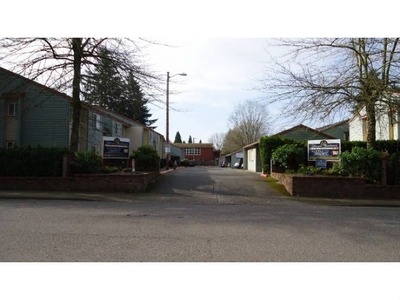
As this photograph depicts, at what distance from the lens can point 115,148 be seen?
729 inches

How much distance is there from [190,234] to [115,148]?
1234 cm

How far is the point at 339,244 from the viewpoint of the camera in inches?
250

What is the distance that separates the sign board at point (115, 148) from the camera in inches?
719

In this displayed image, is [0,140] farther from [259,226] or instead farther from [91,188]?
[259,226]

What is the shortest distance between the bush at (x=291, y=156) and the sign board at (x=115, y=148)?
807cm

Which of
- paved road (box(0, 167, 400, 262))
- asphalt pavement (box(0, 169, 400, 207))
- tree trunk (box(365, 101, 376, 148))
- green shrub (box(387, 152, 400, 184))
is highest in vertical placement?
tree trunk (box(365, 101, 376, 148))

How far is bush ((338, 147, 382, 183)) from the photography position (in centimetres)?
1561

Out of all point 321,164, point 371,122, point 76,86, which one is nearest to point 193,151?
point 321,164

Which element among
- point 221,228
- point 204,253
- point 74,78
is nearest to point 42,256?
point 204,253

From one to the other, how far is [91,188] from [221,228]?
942cm

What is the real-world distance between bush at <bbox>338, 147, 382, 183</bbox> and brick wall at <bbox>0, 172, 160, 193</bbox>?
9062 mm

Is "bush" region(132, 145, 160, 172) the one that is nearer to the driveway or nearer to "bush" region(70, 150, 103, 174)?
the driveway

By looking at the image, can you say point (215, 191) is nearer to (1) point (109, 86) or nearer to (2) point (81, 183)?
(2) point (81, 183)

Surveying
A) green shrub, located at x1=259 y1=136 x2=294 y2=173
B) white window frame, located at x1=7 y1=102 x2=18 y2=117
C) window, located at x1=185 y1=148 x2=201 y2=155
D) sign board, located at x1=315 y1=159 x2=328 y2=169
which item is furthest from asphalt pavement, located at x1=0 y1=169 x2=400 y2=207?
window, located at x1=185 y1=148 x2=201 y2=155
